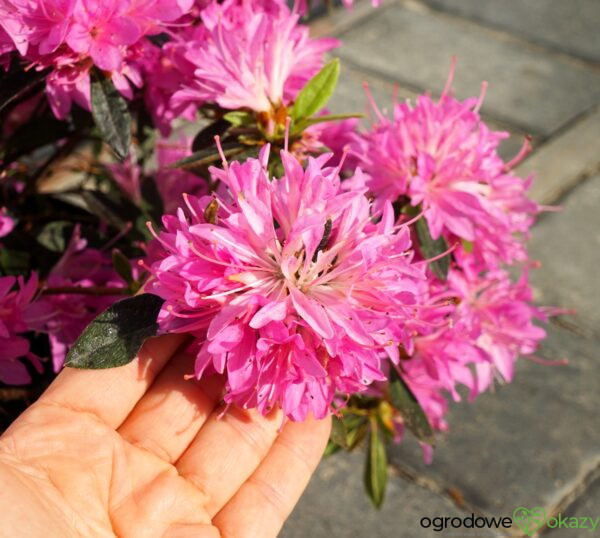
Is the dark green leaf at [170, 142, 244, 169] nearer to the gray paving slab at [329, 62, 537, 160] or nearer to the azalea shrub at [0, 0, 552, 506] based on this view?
the azalea shrub at [0, 0, 552, 506]

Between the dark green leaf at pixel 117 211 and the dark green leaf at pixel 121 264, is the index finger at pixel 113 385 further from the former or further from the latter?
the dark green leaf at pixel 117 211

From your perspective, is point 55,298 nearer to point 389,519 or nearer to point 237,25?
point 237,25

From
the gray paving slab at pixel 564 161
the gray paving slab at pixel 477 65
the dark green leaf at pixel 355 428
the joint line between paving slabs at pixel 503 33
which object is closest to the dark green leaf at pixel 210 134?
the dark green leaf at pixel 355 428

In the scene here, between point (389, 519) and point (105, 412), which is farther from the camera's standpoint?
point (389, 519)

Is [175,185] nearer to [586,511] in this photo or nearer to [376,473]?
[376,473]

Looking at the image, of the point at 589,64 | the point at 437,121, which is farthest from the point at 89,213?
the point at 589,64

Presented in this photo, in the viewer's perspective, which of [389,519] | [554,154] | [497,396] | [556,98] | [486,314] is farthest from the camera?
[556,98]

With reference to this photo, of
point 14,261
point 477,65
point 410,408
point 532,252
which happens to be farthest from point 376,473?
→ point 477,65
